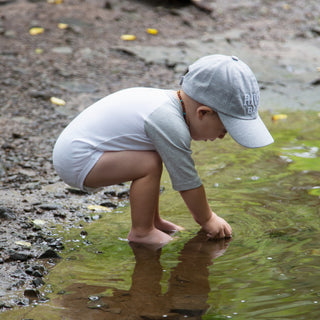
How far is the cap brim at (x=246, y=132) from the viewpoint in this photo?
2457 millimetres

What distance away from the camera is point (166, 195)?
11.0 ft

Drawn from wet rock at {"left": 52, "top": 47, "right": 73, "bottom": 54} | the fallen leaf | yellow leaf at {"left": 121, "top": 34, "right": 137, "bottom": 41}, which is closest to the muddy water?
the fallen leaf

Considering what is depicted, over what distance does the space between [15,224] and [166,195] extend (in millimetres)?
930

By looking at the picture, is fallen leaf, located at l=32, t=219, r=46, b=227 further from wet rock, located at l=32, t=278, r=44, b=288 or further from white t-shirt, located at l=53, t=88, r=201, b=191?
wet rock, located at l=32, t=278, r=44, b=288

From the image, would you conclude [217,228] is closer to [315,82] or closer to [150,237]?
[150,237]

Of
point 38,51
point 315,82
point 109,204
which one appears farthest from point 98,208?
point 38,51

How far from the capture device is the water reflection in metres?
2.05

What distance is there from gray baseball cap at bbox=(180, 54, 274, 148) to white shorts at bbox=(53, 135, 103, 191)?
543 mm

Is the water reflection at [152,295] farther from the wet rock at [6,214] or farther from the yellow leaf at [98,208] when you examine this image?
the wet rock at [6,214]

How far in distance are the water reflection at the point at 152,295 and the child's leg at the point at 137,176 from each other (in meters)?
0.20

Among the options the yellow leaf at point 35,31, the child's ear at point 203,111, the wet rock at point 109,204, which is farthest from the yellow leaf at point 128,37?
the child's ear at point 203,111

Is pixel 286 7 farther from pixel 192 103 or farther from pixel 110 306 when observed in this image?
pixel 110 306

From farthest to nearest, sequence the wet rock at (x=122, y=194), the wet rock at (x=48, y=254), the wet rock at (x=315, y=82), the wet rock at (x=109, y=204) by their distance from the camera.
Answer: the wet rock at (x=315, y=82)
the wet rock at (x=122, y=194)
the wet rock at (x=109, y=204)
the wet rock at (x=48, y=254)

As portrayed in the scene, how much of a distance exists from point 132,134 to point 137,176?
200 mm
